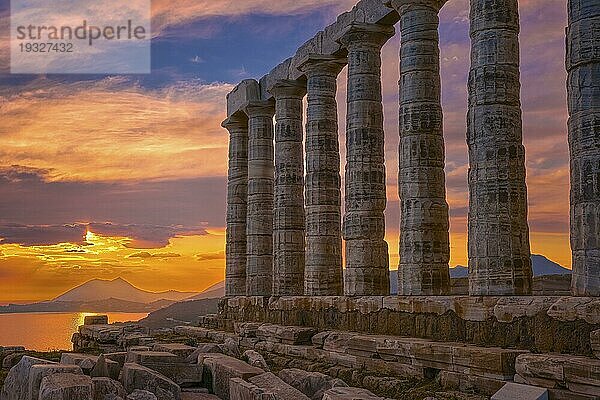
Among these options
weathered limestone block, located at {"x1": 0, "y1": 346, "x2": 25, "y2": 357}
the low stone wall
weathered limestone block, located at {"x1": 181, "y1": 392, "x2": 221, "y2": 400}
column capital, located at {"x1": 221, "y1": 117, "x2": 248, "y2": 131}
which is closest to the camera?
the low stone wall

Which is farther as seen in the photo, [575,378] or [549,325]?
[549,325]

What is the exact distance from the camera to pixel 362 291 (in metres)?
23.0

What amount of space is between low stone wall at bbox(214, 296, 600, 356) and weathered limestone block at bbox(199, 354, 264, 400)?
429cm

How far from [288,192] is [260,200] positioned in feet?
8.96

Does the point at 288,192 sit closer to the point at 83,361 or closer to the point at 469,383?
the point at 83,361

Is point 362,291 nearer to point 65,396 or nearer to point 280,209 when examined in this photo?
point 280,209

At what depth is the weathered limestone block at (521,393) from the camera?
11695 millimetres

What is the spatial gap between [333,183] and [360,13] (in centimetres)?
560

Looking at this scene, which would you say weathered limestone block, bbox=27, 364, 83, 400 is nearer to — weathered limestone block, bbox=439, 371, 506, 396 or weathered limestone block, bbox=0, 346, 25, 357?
weathered limestone block, bbox=439, 371, 506, 396

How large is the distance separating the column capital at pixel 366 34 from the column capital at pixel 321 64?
2.16m

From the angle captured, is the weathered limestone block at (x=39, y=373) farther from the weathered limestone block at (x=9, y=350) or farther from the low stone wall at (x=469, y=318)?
the weathered limestone block at (x=9, y=350)

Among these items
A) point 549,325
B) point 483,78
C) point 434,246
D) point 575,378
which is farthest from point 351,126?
point 575,378

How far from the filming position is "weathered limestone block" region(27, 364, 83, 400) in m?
14.9

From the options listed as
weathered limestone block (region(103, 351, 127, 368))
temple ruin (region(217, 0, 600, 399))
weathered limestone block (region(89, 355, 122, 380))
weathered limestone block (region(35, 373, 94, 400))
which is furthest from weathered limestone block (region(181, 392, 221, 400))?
temple ruin (region(217, 0, 600, 399))
